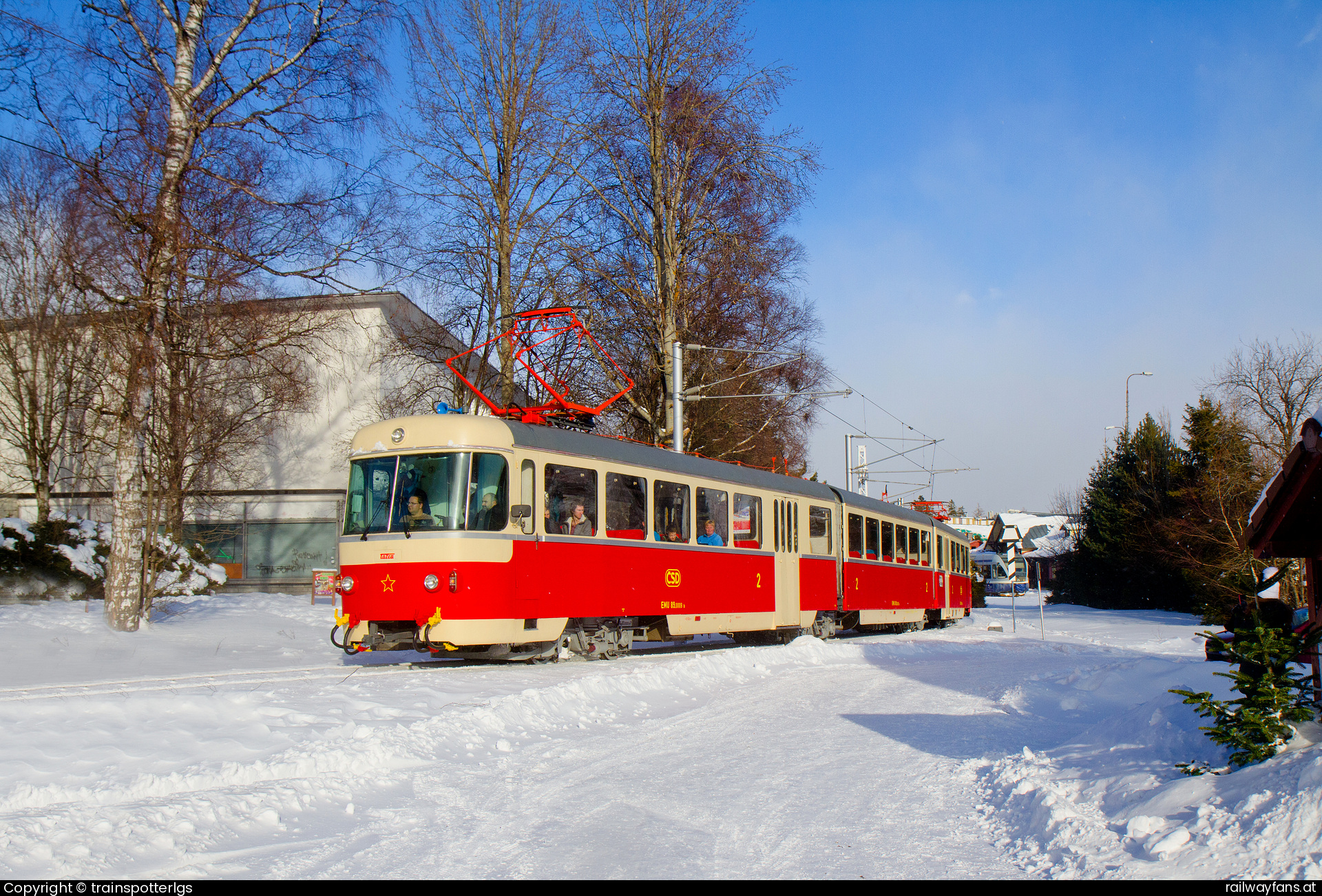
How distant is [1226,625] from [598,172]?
794 inches

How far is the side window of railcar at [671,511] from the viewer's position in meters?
14.0

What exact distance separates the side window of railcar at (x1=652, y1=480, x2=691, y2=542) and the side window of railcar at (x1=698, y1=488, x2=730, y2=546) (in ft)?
1.21

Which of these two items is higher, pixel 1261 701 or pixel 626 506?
pixel 626 506

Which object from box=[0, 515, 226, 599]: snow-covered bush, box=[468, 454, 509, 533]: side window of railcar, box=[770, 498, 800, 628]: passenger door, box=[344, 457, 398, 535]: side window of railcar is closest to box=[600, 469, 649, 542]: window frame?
box=[468, 454, 509, 533]: side window of railcar

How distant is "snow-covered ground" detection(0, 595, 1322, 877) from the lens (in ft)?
15.5

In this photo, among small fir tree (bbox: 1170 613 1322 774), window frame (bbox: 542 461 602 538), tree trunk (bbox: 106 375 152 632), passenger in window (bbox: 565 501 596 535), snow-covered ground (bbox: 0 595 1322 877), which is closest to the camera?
snow-covered ground (bbox: 0 595 1322 877)

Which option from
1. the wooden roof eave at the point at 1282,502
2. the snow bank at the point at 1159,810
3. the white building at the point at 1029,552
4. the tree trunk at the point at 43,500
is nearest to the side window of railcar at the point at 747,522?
the wooden roof eave at the point at 1282,502

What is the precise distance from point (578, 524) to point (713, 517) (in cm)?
362

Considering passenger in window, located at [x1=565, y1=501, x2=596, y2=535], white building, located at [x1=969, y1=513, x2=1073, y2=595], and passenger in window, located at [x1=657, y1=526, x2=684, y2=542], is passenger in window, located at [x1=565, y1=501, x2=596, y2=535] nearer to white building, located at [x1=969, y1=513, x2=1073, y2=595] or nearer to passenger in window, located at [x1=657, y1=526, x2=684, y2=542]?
passenger in window, located at [x1=657, y1=526, x2=684, y2=542]

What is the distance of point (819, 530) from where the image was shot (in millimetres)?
19062

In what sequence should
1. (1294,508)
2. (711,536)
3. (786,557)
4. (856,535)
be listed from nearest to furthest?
1. (1294,508)
2. (711,536)
3. (786,557)
4. (856,535)

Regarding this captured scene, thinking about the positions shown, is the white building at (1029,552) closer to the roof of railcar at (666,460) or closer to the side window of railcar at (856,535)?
the side window of railcar at (856,535)

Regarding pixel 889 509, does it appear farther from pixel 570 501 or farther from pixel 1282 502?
pixel 1282 502

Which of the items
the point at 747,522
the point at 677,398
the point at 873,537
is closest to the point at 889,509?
the point at 873,537
